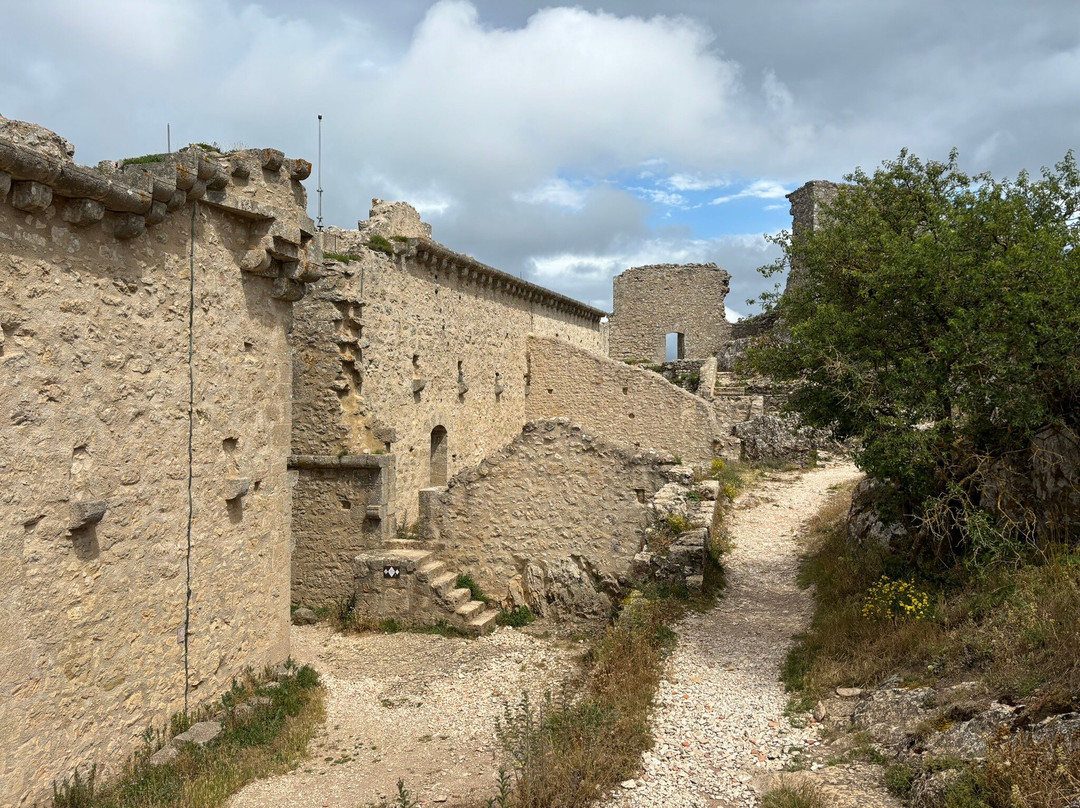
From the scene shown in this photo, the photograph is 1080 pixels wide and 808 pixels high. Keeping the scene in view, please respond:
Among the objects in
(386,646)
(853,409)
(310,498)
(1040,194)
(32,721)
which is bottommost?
(386,646)

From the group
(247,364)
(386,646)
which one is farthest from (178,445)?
(386,646)

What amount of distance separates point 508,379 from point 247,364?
1293cm

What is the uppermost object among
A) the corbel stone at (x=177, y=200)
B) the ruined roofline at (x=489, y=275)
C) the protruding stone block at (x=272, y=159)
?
the ruined roofline at (x=489, y=275)

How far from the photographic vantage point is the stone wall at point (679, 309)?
1379 inches

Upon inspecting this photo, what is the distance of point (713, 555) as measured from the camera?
1148 cm

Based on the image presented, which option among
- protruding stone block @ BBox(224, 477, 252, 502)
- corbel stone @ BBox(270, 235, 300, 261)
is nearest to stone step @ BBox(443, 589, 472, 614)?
protruding stone block @ BBox(224, 477, 252, 502)

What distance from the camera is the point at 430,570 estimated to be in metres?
11.3

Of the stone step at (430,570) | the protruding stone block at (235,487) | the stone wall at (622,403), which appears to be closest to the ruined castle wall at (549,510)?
the stone step at (430,570)

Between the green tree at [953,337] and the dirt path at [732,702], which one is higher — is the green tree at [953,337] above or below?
above

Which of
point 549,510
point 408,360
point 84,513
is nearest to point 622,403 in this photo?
point 408,360

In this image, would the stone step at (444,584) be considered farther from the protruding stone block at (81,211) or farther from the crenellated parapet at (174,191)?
the protruding stone block at (81,211)

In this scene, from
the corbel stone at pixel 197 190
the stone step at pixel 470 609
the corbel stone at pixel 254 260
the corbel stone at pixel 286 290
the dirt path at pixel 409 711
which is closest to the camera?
the dirt path at pixel 409 711

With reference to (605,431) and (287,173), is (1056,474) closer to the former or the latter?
(287,173)

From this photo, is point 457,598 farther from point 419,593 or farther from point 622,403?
point 622,403
